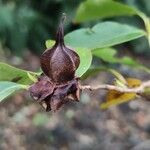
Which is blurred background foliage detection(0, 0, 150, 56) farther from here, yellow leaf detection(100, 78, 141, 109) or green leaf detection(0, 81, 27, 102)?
green leaf detection(0, 81, 27, 102)

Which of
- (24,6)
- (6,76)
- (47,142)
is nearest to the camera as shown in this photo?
(6,76)

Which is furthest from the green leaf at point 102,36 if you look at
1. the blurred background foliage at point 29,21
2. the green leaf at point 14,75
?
the blurred background foliage at point 29,21

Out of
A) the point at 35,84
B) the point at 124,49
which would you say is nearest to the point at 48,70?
the point at 35,84

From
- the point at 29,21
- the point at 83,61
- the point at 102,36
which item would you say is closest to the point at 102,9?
the point at 102,36

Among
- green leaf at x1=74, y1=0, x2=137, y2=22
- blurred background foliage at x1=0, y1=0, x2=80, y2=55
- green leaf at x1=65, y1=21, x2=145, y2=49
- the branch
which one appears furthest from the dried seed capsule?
blurred background foliage at x1=0, y1=0, x2=80, y2=55

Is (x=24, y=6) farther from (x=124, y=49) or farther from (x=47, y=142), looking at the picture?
(x=47, y=142)

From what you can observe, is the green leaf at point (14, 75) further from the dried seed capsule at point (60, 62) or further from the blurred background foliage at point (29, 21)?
the blurred background foliage at point (29, 21)

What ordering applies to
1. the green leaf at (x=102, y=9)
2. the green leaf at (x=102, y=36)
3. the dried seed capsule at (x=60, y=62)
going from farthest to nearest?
the green leaf at (x=102, y=9) < the green leaf at (x=102, y=36) < the dried seed capsule at (x=60, y=62)
